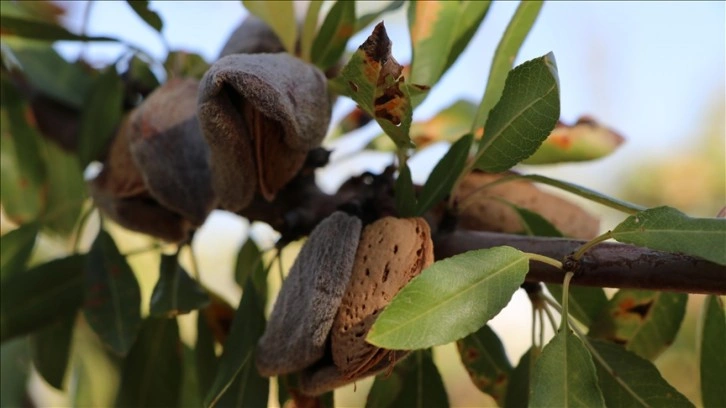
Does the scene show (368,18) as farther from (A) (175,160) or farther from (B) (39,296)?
(B) (39,296)

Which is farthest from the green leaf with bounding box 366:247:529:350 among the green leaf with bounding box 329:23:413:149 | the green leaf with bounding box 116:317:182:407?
the green leaf with bounding box 116:317:182:407

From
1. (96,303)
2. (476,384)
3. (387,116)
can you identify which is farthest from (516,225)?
(96,303)

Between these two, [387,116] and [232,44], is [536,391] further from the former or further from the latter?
[232,44]

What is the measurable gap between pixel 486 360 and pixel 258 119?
31 cm

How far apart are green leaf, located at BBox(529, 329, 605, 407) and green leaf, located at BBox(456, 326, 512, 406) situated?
0.68 ft

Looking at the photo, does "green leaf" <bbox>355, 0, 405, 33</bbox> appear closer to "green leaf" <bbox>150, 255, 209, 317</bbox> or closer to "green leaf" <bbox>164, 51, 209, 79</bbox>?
"green leaf" <bbox>164, 51, 209, 79</bbox>

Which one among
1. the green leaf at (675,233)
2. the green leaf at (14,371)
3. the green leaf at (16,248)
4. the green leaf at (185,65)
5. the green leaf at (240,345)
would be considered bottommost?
the green leaf at (14,371)

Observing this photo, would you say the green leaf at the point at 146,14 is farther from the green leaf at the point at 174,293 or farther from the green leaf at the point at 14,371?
the green leaf at the point at 14,371

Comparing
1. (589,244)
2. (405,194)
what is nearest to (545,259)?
(589,244)

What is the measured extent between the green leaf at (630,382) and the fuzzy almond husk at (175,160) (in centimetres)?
36

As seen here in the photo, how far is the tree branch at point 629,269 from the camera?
1.83 feet

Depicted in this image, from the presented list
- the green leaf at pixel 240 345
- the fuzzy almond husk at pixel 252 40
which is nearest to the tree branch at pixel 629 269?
the green leaf at pixel 240 345

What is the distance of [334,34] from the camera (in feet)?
2.64

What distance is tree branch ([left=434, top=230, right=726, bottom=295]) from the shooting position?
558mm
